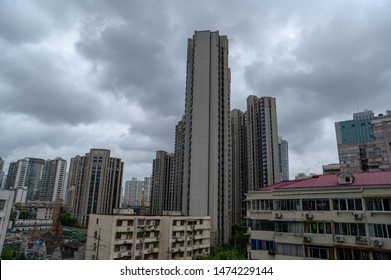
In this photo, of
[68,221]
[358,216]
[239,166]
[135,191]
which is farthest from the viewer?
[135,191]

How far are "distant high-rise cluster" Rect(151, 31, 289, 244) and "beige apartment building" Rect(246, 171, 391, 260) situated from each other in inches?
909

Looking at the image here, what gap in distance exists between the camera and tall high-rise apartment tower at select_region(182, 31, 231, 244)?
39938mm

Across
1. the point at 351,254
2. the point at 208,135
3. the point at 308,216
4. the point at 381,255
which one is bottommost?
the point at 351,254

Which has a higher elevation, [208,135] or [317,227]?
[208,135]

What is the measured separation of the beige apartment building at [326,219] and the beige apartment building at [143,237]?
538 inches

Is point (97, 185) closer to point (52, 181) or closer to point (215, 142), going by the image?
point (52, 181)

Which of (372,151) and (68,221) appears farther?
(68,221)

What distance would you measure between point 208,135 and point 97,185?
4486 cm

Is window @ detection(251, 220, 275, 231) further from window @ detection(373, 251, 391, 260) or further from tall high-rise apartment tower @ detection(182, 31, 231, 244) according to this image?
tall high-rise apartment tower @ detection(182, 31, 231, 244)

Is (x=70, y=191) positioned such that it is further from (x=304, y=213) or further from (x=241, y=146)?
(x=304, y=213)

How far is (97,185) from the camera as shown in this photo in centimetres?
7319

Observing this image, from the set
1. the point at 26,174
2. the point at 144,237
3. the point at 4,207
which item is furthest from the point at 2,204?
the point at 26,174

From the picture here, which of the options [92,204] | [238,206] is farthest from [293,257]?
[92,204]

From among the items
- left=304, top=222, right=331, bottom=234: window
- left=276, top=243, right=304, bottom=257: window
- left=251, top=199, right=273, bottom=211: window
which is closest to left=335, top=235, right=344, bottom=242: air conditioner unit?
left=304, top=222, right=331, bottom=234: window
